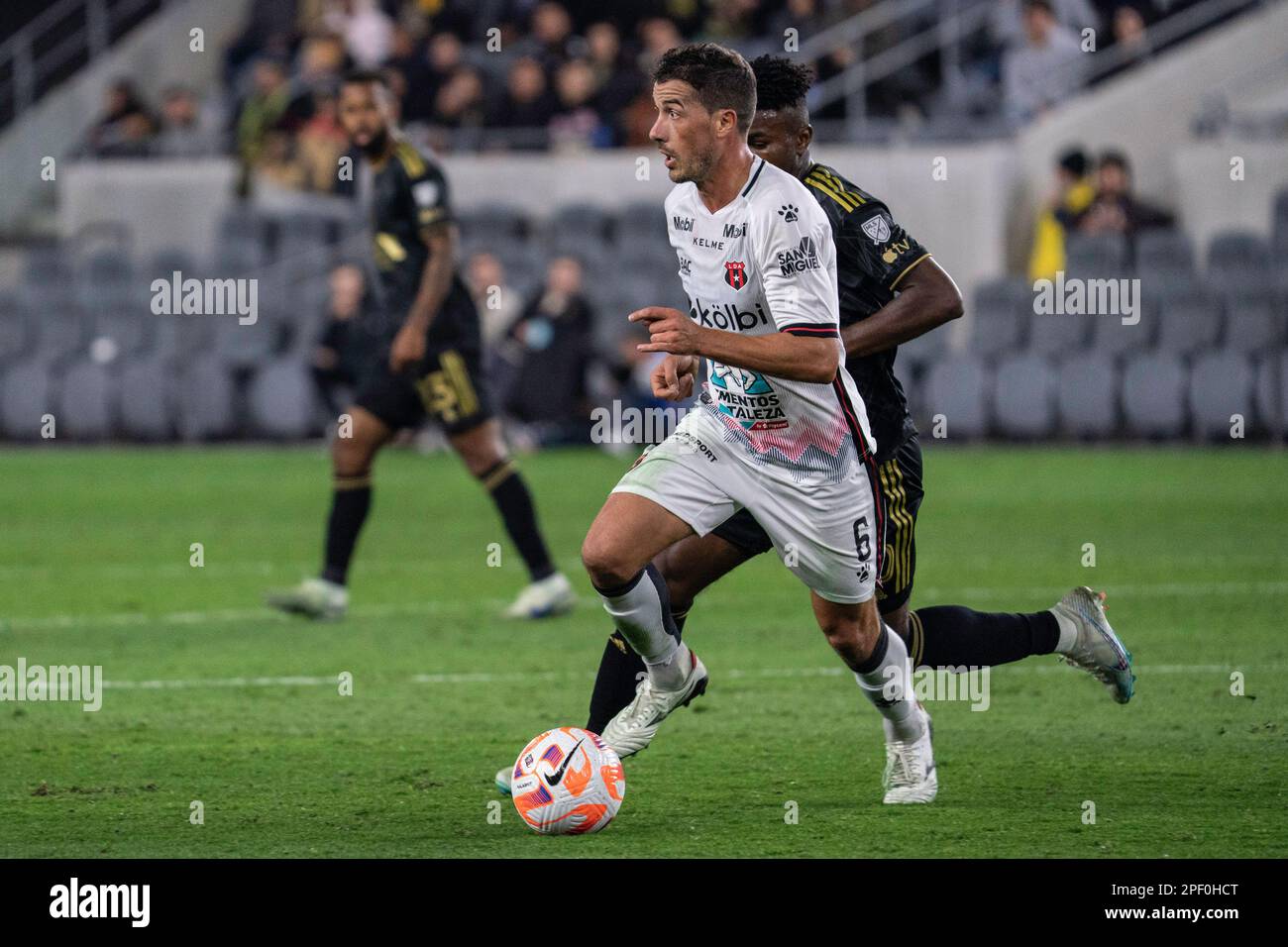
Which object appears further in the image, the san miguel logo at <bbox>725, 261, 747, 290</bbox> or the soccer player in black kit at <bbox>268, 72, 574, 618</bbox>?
the soccer player in black kit at <bbox>268, 72, 574, 618</bbox>

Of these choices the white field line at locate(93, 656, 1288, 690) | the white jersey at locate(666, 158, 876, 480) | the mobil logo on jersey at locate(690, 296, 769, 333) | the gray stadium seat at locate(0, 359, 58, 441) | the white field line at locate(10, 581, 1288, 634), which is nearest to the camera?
the white jersey at locate(666, 158, 876, 480)

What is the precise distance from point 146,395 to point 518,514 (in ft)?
40.6

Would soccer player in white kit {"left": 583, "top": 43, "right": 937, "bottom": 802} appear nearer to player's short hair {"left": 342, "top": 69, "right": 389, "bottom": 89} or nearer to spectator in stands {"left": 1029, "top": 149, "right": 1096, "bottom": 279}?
player's short hair {"left": 342, "top": 69, "right": 389, "bottom": 89}

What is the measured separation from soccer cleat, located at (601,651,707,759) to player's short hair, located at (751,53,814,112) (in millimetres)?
1724

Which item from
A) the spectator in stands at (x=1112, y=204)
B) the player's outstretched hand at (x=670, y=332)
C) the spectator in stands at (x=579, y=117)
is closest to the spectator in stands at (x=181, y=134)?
the spectator in stands at (x=579, y=117)

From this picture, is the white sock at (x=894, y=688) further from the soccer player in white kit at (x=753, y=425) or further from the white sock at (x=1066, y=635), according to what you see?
the white sock at (x=1066, y=635)

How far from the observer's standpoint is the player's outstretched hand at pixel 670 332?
5453 millimetres

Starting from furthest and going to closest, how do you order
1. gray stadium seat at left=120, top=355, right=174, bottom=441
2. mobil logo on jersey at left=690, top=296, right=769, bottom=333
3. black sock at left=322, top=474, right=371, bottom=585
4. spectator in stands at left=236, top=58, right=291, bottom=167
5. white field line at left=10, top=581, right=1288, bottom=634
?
1. spectator in stands at left=236, top=58, right=291, bottom=167
2. gray stadium seat at left=120, top=355, right=174, bottom=441
3. white field line at left=10, top=581, right=1288, bottom=634
4. black sock at left=322, top=474, right=371, bottom=585
5. mobil logo on jersey at left=690, top=296, right=769, bottom=333

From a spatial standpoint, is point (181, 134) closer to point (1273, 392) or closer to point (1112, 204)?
point (1112, 204)

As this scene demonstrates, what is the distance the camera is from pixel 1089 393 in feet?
64.5

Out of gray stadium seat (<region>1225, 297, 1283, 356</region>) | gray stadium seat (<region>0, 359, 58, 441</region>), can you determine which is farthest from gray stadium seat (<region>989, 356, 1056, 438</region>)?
gray stadium seat (<region>0, 359, 58, 441</region>)

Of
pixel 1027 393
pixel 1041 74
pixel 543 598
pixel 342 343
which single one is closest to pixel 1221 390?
pixel 1027 393

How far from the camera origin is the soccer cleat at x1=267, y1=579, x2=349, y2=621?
10047mm
